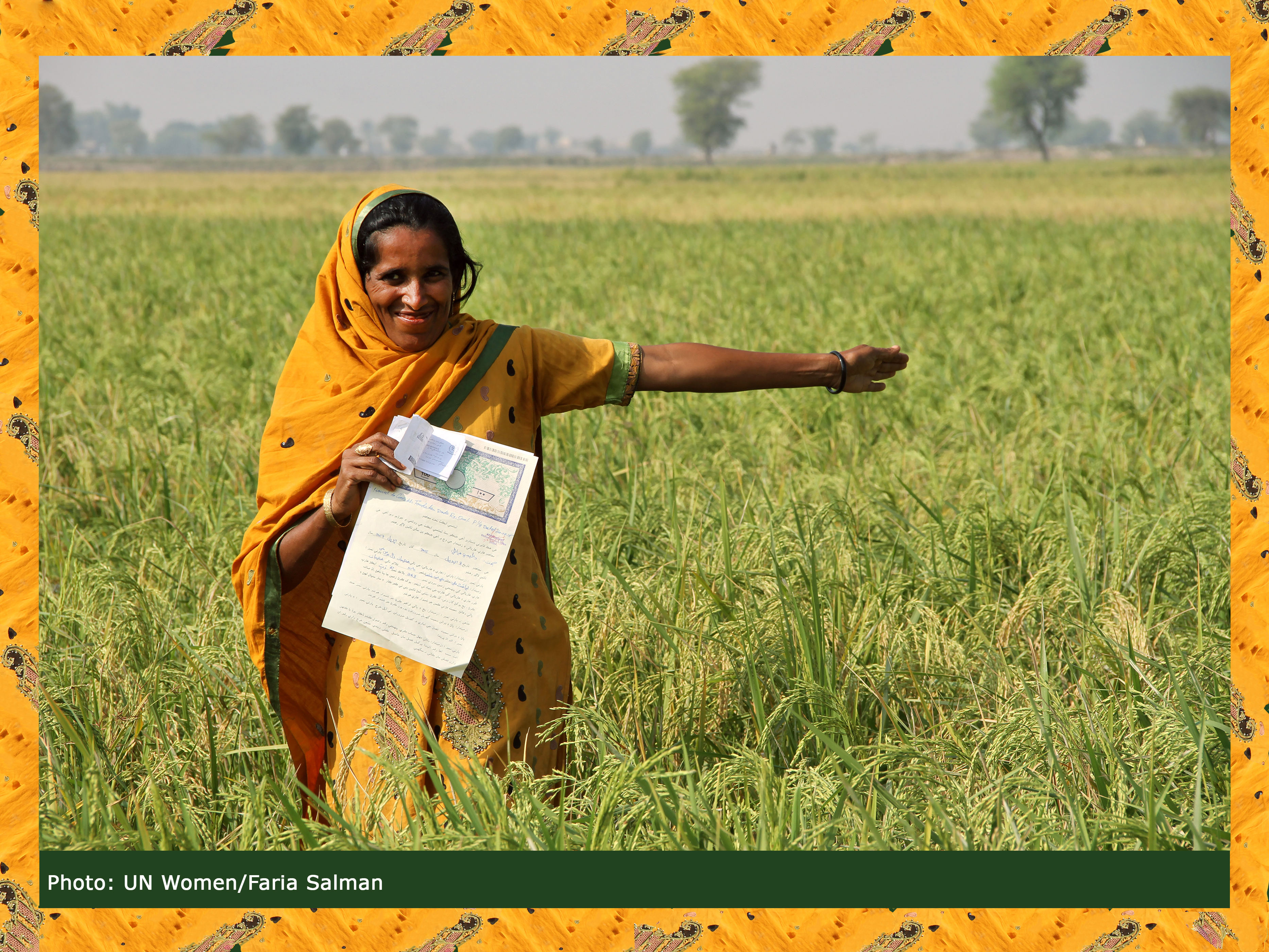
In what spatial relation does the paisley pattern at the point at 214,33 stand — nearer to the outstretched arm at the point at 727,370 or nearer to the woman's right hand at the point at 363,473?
the woman's right hand at the point at 363,473

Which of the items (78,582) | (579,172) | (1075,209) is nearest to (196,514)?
(78,582)

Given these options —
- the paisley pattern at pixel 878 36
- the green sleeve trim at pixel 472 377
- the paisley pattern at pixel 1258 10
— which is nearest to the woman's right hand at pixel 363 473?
the green sleeve trim at pixel 472 377

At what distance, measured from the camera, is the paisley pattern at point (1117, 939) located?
1406 millimetres

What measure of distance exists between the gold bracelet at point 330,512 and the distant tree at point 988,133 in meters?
119

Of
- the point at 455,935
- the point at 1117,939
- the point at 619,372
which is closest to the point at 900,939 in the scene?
the point at 1117,939

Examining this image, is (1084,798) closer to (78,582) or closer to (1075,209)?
(78,582)

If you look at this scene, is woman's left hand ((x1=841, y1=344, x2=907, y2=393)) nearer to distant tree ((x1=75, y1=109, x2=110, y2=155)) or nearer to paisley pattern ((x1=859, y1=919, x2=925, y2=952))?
paisley pattern ((x1=859, y1=919, x2=925, y2=952))

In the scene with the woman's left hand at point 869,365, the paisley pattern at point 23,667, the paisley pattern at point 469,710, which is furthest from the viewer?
the woman's left hand at point 869,365

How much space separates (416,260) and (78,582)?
1.67m

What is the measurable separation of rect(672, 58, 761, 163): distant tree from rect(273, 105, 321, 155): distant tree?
140 ft

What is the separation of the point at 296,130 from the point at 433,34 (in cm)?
12545

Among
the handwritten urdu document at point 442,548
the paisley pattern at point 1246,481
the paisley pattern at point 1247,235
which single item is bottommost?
the handwritten urdu document at point 442,548

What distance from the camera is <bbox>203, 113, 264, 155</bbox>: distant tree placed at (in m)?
130
